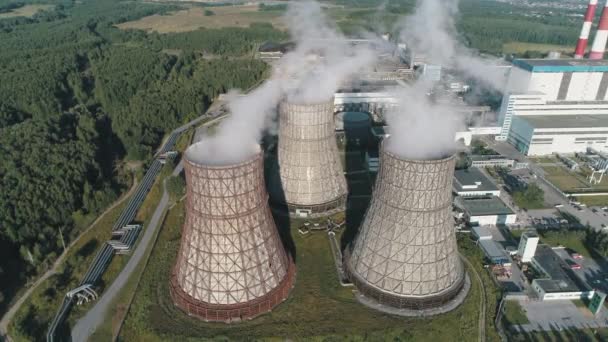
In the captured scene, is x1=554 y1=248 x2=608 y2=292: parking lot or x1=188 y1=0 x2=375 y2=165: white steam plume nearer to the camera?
x1=188 y1=0 x2=375 y2=165: white steam plume

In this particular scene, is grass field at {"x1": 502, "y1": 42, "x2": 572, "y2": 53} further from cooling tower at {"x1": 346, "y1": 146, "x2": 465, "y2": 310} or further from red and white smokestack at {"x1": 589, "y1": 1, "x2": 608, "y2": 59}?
cooling tower at {"x1": 346, "y1": 146, "x2": 465, "y2": 310}

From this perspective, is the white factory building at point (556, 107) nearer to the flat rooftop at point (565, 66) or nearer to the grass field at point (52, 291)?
the flat rooftop at point (565, 66)

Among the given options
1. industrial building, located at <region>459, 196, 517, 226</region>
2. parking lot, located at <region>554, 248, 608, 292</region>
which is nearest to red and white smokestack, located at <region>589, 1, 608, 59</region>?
industrial building, located at <region>459, 196, 517, 226</region>

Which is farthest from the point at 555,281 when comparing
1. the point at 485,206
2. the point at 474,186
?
the point at 474,186

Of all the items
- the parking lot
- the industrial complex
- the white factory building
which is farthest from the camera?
the white factory building

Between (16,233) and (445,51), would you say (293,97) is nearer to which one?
(16,233)

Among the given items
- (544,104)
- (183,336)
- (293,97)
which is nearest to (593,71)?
(544,104)
